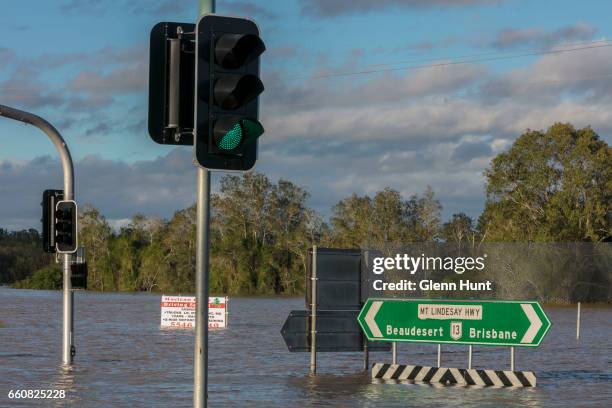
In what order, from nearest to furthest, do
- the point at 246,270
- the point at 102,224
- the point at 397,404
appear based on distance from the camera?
1. the point at 397,404
2. the point at 246,270
3. the point at 102,224

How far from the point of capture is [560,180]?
312 ft

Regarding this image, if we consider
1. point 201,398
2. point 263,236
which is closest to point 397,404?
point 201,398

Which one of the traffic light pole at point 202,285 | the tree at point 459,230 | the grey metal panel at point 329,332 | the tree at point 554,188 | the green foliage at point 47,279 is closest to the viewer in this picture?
the traffic light pole at point 202,285

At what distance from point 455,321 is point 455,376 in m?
0.96

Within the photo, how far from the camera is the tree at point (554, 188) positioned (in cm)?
9200

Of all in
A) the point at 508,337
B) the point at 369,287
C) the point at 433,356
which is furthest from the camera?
the point at 433,356

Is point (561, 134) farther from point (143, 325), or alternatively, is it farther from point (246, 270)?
point (143, 325)

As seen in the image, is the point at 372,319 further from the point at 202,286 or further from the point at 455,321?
the point at 202,286

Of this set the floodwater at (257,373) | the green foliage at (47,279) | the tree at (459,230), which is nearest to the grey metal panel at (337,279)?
the floodwater at (257,373)

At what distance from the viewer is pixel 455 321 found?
69.9ft

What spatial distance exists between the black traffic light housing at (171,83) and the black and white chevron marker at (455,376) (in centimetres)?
1354

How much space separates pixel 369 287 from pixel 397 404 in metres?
5.85

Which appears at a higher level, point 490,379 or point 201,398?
point 201,398

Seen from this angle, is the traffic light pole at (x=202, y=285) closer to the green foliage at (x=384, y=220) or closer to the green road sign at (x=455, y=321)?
the green road sign at (x=455, y=321)
